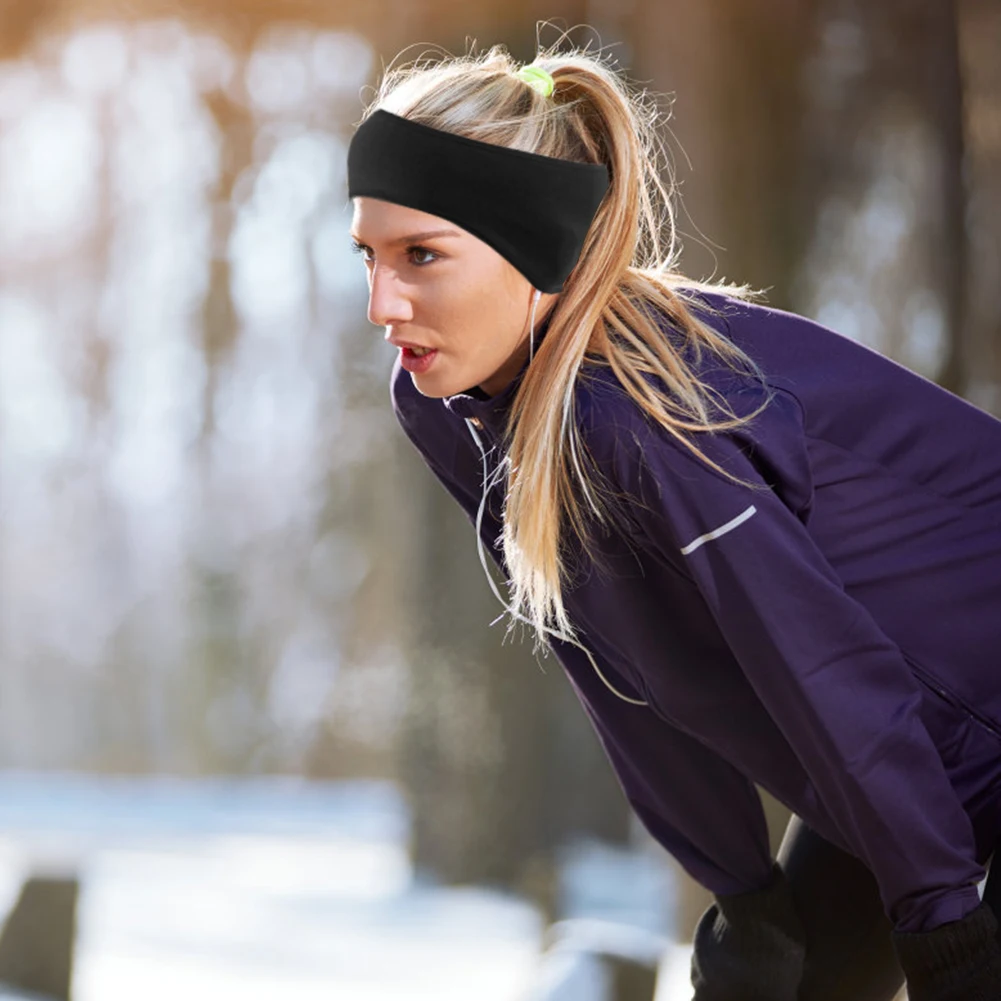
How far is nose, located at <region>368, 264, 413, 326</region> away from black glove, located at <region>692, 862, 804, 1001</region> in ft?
2.38

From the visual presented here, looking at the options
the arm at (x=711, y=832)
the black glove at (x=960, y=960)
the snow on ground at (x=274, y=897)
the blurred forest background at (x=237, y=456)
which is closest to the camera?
the black glove at (x=960, y=960)

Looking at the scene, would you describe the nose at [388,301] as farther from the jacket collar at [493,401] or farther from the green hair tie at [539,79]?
the green hair tie at [539,79]

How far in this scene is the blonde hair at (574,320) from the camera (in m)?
1.29

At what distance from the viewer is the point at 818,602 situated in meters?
1.24

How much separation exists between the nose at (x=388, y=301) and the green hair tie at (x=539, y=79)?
0.81 feet

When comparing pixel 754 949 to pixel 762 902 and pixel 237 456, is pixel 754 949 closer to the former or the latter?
pixel 762 902

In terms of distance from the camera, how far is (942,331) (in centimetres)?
331

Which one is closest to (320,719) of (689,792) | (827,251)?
(827,251)

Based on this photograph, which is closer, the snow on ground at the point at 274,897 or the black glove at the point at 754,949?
the black glove at the point at 754,949

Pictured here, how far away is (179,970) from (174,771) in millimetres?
2672

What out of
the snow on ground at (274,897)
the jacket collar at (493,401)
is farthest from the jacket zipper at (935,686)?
the snow on ground at (274,897)

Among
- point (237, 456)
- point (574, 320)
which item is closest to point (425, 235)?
point (574, 320)

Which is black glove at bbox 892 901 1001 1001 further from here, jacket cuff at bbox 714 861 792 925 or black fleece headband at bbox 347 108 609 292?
black fleece headband at bbox 347 108 609 292

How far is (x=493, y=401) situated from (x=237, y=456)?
15.5 feet
